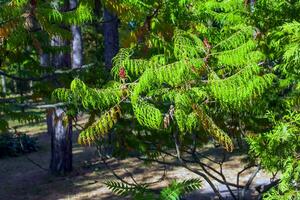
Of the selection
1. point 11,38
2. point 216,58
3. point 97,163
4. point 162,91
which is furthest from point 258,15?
point 97,163

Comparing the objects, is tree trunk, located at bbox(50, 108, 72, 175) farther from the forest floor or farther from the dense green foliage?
the dense green foliage

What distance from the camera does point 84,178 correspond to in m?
11.7

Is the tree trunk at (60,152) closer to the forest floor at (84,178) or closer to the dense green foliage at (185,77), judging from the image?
the forest floor at (84,178)

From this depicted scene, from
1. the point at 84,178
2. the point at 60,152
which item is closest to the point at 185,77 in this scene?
the point at 84,178

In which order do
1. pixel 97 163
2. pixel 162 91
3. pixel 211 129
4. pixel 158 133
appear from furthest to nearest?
pixel 97 163, pixel 158 133, pixel 162 91, pixel 211 129

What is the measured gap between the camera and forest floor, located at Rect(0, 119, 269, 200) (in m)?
10.0

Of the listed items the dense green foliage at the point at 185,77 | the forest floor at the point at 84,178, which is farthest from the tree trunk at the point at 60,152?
the dense green foliage at the point at 185,77

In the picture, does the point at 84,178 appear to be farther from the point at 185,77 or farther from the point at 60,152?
the point at 185,77

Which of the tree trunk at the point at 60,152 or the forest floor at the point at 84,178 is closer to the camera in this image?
the forest floor at the point at 84,178

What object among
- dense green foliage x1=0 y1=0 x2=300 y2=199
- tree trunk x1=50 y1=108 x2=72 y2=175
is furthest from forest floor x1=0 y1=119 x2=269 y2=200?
dense green foliage x1=0 y1=0 x2=300 y2=199

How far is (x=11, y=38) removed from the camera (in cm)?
393

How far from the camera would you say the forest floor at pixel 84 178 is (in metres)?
10.0

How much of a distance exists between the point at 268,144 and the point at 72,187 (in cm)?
836

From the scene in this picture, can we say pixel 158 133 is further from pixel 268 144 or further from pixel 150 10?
pixel 268 144
